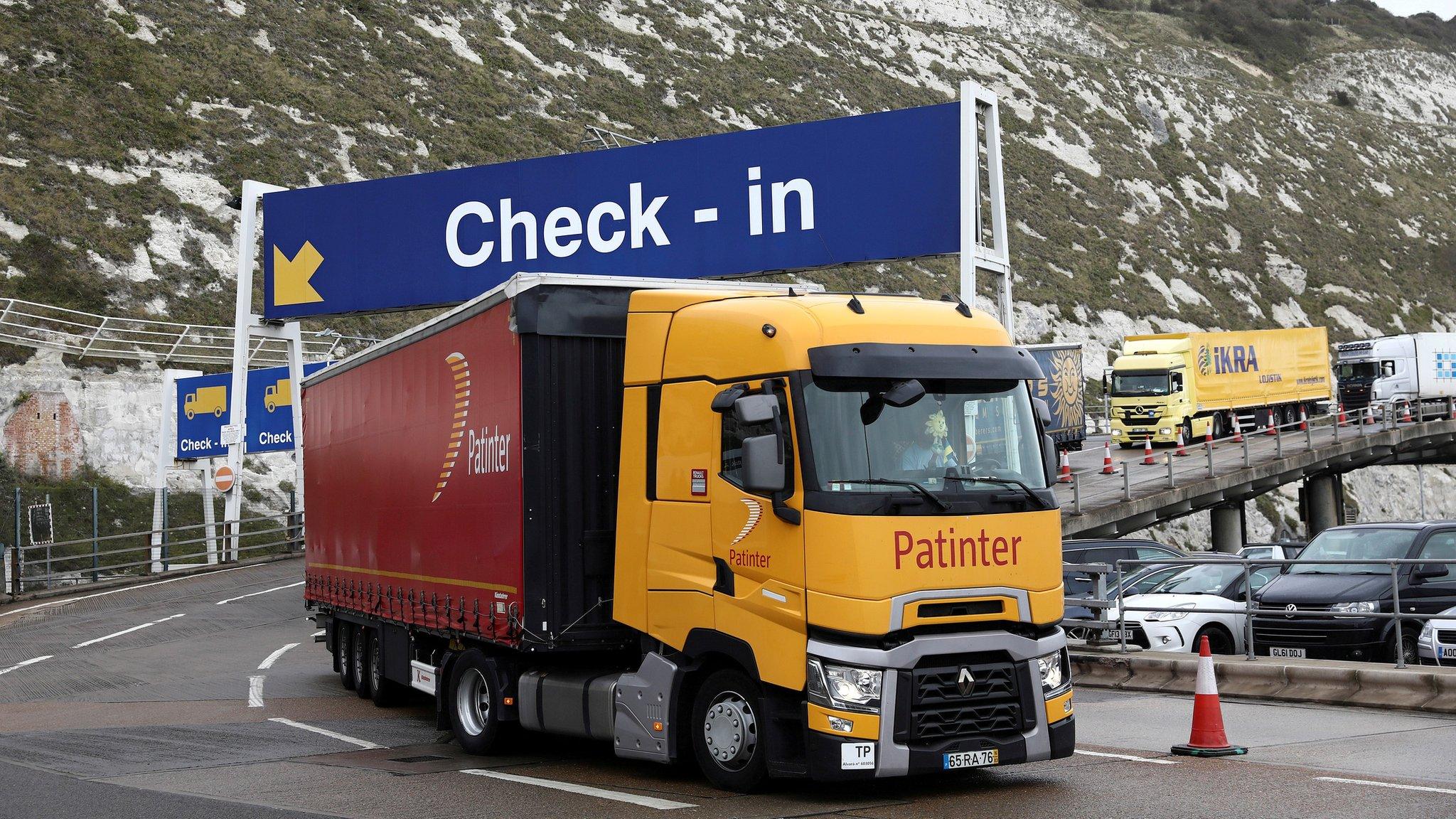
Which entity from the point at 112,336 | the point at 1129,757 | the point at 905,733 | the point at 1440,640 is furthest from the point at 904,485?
the point at 112,336

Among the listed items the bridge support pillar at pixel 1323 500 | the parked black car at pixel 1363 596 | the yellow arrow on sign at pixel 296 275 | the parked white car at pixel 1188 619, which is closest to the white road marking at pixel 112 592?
the yellow arrow on sign at pixel 296 275

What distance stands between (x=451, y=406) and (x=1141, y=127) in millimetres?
82469

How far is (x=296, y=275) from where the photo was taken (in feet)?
90.2

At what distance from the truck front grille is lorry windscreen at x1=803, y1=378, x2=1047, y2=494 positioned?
1114 mm

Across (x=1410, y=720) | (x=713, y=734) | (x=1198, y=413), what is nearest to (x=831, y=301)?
(x=713, y=734)

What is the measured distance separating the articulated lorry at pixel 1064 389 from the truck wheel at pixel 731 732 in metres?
38.7

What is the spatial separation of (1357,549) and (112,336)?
3270cm

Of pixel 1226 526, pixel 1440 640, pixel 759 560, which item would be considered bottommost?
pixel 1226 526

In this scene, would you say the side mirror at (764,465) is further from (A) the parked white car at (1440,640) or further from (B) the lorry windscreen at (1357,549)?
(B) the lorry windscreen at (1357,549)

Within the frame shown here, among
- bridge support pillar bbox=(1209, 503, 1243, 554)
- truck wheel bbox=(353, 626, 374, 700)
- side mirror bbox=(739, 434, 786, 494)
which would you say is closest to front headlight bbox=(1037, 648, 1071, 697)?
side mirror bbox=(739, 434, 786, 494)

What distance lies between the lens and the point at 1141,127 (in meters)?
87.6

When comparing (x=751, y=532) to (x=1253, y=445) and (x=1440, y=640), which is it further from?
(x=1253, y=445)

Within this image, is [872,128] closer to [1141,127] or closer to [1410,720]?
[1410,720]

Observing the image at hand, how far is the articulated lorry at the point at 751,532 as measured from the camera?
28.2ft
